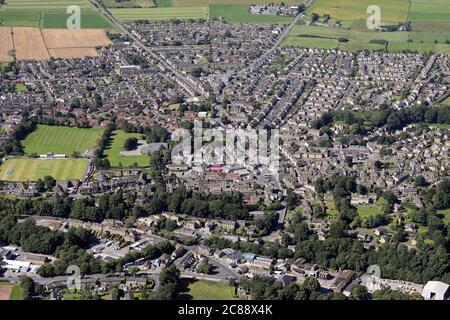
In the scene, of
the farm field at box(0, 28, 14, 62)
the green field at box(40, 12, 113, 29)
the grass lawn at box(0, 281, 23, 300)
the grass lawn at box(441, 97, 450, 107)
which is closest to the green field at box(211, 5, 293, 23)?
the green field at box(40, 12, 113, 29)

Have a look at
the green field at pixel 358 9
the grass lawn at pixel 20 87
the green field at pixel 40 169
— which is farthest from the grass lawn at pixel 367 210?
the green field at pixel 358 9

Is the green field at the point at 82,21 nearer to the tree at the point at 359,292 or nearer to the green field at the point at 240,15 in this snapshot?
the green field at the point at 240,15

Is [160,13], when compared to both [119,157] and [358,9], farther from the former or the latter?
[119,157]

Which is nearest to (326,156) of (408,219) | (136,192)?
(408,219)

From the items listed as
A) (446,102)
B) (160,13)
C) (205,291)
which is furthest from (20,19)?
(205,291)

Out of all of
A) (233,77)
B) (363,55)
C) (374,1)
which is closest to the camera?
(233,77)
